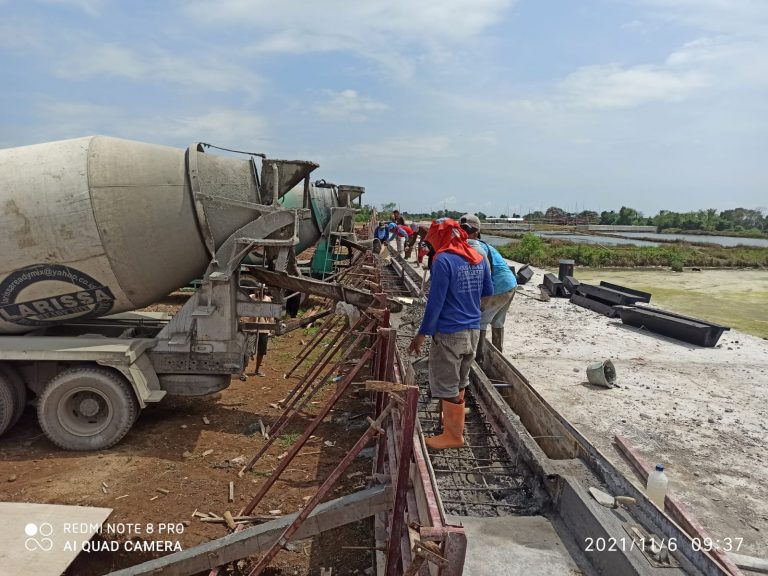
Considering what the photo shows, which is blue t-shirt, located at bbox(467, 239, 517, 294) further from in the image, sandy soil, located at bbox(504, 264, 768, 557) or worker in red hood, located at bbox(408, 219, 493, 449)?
worker in red hood, located at bbox(408, 219, 493, 449)

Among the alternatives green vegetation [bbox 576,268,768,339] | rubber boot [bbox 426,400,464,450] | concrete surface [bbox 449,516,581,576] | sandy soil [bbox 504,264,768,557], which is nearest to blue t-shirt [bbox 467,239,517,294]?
sandy soil [bbox 504,264,768,557]

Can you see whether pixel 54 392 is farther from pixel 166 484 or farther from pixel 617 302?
pixel 617 302

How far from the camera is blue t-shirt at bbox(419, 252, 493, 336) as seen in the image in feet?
12.7

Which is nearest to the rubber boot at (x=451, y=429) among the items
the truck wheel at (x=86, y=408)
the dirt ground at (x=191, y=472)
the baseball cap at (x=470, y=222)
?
the dirt ground at (x=191, y=472)

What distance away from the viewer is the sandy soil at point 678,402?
440 cm

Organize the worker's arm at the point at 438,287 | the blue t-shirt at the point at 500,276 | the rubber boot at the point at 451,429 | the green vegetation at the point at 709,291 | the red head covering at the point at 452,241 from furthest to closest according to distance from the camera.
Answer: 1. the green vegetation at the point at 709,291
2. the blue t-shirt at the point at 500,276
3. the rubber boot at the point at 451,429
4. the red head covering at the point at 452,241
5. the worker's arm at the point at 438,287

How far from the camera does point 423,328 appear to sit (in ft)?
12.9

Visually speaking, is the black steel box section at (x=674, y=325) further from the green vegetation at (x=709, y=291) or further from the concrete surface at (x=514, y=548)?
the concrete surface at (x=514, y=548)

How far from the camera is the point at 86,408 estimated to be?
526 centimetres

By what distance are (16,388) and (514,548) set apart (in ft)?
17.7

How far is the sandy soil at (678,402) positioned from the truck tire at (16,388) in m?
6.21

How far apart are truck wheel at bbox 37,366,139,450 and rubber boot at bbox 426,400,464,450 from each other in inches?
131

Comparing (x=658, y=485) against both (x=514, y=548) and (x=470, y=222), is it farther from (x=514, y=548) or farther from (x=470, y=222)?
(x=470, y=222)

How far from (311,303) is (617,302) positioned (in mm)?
7626
